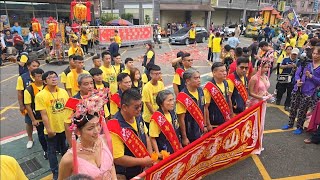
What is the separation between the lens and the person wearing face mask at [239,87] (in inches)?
176

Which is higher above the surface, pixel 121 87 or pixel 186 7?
pixel 186 7

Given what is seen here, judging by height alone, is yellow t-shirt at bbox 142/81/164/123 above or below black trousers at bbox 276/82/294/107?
above

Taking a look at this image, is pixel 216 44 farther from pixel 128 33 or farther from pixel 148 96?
pixel 148 96

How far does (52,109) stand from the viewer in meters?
3.83

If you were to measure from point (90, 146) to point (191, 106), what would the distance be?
5.48ft

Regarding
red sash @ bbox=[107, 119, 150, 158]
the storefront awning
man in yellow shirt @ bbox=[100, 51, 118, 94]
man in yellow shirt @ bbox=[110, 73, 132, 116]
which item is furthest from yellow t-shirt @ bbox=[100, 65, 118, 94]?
the storefront awning

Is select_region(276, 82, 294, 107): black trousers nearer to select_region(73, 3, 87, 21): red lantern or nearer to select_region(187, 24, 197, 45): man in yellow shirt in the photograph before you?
select_region(73, 3, 87, 21): red lantern

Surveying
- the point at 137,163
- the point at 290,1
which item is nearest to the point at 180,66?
the point at 137,163

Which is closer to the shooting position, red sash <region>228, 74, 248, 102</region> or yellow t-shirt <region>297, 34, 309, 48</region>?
red sash <region>228, 74, 248, 102</region>

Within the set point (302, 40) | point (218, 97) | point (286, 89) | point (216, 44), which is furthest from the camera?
point (302, 40)

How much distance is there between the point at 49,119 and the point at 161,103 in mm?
1722

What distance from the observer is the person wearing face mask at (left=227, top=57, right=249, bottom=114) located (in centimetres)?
446

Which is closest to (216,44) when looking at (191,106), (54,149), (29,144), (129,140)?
(191,106)

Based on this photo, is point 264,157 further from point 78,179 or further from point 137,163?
point 78,179
